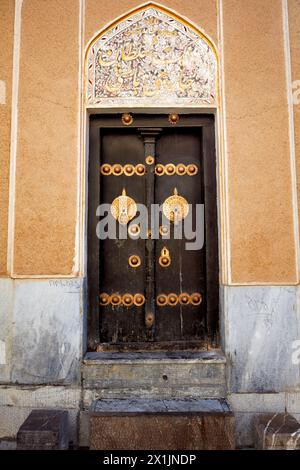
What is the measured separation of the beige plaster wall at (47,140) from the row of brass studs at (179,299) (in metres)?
0.99

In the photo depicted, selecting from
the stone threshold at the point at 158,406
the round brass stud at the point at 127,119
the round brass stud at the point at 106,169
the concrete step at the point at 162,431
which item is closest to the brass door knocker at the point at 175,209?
the round brass stud at the point at 106,169

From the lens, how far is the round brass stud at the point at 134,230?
3723mm

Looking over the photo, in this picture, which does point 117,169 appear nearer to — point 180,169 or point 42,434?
point 180,169

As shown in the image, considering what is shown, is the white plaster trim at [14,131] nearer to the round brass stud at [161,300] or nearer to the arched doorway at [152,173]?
the arched doorway at [152,173]

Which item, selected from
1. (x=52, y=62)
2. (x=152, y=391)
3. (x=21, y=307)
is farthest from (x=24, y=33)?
(x=152, y=391)

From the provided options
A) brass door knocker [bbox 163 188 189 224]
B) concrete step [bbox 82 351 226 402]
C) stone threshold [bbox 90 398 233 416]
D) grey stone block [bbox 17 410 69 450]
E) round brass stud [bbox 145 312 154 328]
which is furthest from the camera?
brass door knocker [bbox 163 188 189 224]

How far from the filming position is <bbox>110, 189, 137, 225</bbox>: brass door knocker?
3.71m

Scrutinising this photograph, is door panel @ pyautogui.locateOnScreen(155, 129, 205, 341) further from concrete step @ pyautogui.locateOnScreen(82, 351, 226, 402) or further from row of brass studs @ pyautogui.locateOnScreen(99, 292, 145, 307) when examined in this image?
concrete step @ pyautogui.locateOnScreen(82, 351, 226, 402)

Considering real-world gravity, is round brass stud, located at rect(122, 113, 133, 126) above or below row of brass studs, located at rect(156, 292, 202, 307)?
above

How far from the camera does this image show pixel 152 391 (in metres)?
3.32

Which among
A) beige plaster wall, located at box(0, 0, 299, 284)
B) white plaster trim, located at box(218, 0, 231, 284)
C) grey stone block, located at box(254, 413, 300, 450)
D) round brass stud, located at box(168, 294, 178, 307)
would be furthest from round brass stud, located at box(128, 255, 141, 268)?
grey stone block, located at box(254, 413, 300, 450)

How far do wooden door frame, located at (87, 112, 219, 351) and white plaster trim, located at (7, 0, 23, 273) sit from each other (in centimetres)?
72
